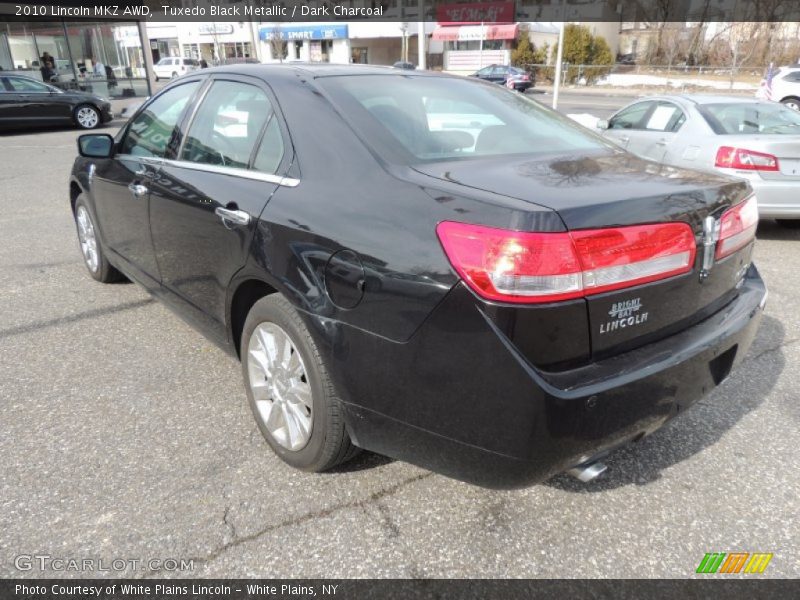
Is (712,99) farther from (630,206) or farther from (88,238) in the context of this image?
(88,238)

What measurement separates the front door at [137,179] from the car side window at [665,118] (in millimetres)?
5681

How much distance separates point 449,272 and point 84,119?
59.9 ft

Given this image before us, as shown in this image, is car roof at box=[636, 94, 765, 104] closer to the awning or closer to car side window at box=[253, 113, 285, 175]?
car side window at box=[253, 113, 285, 175]

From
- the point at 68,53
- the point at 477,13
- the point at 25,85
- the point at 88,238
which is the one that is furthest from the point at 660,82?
the point at 88,238

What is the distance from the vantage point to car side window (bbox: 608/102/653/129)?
25.0ft

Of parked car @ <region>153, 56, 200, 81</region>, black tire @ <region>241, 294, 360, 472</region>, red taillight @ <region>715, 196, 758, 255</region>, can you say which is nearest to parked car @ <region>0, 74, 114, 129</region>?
black tire @ <region>241, 294, 360, 472</region>

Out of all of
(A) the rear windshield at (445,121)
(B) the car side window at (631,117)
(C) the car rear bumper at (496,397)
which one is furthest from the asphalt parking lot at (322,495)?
(B) the car side window at (631,117)

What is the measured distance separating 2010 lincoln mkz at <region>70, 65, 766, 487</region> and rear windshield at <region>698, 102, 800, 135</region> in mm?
4290

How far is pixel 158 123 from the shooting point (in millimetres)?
3566

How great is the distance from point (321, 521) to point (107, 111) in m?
18.1

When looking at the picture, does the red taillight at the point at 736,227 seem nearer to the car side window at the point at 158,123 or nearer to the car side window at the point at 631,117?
the car side window at the point at 158,123

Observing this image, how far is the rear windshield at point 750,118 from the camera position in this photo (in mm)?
6328

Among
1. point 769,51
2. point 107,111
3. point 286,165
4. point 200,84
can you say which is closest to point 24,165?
point 107,111

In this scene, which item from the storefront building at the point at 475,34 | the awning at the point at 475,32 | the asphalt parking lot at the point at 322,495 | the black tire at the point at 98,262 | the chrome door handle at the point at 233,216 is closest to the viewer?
the asphalt parking lot at the point at 322,495
